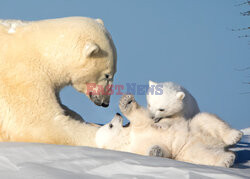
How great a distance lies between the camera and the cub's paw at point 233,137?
3041 mm

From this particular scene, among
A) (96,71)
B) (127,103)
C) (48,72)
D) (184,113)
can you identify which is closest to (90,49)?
(96,71)

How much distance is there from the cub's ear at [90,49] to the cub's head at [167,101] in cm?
80

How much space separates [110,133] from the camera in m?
3.43

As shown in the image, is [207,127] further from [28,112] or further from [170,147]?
[28,112]

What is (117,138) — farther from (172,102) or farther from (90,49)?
→ (90,49)

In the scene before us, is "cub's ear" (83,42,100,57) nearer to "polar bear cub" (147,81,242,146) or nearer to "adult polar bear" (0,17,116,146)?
"adult polar bear" (0,17,116,146)

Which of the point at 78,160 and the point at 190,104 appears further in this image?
the point at 190,104

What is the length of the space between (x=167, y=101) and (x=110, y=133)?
648mm

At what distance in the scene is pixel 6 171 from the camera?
1890mm

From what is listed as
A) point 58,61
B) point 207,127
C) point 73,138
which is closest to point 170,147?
point 207,127

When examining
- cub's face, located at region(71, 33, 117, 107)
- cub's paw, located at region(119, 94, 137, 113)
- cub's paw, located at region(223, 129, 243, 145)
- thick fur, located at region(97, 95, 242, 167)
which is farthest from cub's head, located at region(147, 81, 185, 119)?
cub's face, located at region(71, 33, 117, 107)

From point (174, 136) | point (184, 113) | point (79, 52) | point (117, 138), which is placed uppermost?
point (79, 52)

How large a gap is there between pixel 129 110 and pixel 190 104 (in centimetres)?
73

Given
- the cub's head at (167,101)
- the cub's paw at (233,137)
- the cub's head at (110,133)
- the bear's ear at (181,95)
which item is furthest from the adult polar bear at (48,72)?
the cub's paw at (233,137)
